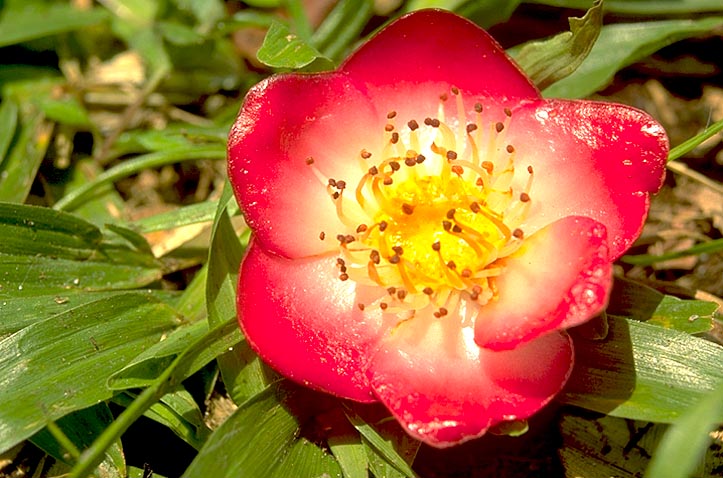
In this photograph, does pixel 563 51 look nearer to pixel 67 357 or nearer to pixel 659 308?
pixel 659 308

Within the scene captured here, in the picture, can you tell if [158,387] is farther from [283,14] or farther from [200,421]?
[283,14]

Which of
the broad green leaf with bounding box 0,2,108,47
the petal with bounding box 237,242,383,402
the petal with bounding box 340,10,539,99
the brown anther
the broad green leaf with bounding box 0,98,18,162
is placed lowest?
the broad green leaf with bounding box 0,98,18,162

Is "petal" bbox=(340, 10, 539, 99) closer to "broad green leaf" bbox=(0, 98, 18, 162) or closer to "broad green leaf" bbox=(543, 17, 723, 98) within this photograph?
"broad green leaf" bbox=(543, 17, 723, 98)

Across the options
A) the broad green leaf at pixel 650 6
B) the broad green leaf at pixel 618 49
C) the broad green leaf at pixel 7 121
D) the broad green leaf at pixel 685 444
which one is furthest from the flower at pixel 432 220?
the broad green leaf at pixel 7 121

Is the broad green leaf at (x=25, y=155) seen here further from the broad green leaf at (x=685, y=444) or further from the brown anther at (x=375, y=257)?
the broad green leaf at (x=685, y=444)

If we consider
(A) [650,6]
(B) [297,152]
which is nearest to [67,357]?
(B) [297,152]

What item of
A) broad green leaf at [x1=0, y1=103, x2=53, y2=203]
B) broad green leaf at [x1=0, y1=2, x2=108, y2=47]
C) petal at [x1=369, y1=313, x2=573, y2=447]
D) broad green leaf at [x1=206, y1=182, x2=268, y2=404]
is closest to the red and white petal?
broad green leaf at [x1=206, y1=182, x2=268, y2=404]

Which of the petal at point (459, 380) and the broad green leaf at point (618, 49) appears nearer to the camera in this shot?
the petal at point (459, 380)
